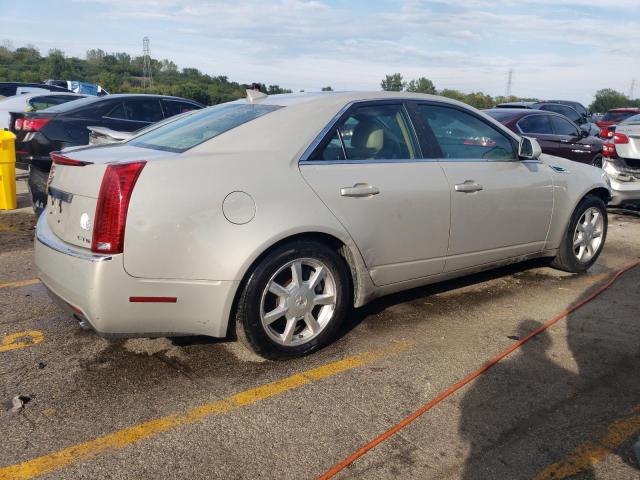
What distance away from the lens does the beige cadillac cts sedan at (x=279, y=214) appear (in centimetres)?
316

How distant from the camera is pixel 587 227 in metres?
5.73

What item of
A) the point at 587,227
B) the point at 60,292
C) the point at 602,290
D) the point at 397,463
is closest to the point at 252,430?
the point at 397,463

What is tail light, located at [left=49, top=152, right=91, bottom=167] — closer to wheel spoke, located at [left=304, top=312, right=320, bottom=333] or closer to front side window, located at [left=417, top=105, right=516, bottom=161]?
wheel spoke, located at [left=304, top=312, right=320, bottom=333]

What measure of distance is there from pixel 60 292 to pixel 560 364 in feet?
9.69

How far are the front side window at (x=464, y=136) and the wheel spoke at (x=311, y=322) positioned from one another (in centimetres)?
156

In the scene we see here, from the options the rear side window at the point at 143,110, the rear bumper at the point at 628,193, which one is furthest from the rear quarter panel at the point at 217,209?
the rear bumper at the point at 628,193

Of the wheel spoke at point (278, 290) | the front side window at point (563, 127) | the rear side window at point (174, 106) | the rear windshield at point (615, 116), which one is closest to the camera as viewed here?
the wheel spoke at point (278, 290)

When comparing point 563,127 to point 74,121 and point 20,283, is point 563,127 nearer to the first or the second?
point 74,121

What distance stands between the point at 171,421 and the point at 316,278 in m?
1.19

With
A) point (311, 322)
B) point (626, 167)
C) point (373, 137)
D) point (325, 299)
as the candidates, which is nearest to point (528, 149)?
point (373, 137)

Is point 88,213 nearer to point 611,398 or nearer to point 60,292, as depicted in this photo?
point 60,292

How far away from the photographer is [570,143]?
10.5 meters

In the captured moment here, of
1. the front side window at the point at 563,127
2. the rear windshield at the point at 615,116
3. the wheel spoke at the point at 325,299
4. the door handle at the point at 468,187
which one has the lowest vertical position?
the wheel spoke at the point at 325,299

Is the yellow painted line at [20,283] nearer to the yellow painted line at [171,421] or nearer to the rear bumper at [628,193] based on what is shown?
the yellow painted line at [171,421]
